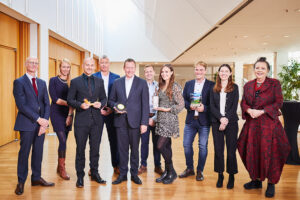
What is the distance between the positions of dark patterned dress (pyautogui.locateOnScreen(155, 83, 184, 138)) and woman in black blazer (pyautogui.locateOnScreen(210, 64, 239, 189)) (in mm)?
424

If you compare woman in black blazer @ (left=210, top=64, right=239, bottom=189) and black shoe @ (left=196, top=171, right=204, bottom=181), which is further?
black shoe @ (left=196, top=171, right=204, bottom=181)

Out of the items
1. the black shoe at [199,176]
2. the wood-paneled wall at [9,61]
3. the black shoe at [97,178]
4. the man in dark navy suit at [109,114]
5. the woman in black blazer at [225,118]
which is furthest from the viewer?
the wood-paneled wall at [9,61]

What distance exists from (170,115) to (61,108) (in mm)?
1514

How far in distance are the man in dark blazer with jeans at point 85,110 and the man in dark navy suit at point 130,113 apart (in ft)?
0.73

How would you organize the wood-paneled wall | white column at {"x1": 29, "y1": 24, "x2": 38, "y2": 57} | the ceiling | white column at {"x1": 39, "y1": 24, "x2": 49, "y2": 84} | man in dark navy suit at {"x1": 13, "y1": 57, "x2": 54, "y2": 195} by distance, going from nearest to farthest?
man in dark navy suit at {"x1": 13, "y1": 57, "x2": 54, "y2": 195} < the ceiling < the wood-paneled wall < white column at {"x1": 29, "y1": 24, "x2": 38, "y2": 57} < white column at {"x1": 39, "y1": 24, "x2": 49, "y2": 84}

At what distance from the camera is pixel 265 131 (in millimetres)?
3164

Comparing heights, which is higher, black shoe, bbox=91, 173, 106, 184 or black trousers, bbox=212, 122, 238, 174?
black trousers, bbox=212, 122, 238, 174

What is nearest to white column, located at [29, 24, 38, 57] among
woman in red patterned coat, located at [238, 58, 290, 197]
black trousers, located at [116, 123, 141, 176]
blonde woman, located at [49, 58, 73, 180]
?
blonde woman, located at [49, 58, 73, 180]

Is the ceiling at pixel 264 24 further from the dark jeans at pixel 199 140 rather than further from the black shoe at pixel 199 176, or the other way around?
the black shoe at pixel 199 176

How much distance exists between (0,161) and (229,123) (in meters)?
3.81

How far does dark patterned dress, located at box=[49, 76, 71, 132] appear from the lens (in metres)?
3.67

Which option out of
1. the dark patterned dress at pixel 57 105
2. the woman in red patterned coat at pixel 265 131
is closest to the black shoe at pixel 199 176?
the woman in red patterned coat at pixel 265 131

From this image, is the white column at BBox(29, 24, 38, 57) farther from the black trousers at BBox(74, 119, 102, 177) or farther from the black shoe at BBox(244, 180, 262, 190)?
the black shoe at BBox(244, 180, 262, 190)

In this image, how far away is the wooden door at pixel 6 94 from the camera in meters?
5.69
